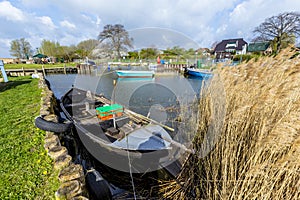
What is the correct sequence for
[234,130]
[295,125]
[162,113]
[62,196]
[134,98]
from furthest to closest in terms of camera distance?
[134,98], [162,113], [234,130], [62,196], [295,125]

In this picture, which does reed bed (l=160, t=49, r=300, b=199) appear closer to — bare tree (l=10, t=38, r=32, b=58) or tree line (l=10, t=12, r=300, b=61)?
tree line (l=10, t=12, r=300, b=61)

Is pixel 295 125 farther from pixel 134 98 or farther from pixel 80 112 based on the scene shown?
pixel 134 98

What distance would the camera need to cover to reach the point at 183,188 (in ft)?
9.01

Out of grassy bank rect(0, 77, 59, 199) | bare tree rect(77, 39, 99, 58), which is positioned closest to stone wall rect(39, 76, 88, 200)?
grassy bank rect(0, 77, 59, 199)

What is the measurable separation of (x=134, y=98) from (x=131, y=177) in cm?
845

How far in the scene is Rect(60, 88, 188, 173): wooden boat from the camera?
3.77 meters

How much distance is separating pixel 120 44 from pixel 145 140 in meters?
3.15

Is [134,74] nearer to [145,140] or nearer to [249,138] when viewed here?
[145,140]

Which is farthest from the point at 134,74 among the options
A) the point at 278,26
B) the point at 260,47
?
the point at 278,26

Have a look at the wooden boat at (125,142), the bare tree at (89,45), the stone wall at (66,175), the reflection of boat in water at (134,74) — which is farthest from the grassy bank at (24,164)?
the reflection of boat in water at (134,74)

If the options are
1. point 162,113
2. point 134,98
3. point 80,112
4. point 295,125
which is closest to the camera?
point 295,125

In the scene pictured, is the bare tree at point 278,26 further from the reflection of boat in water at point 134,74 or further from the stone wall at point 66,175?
the stone wall at point 66,175

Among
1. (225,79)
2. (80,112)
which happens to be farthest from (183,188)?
(80,112)

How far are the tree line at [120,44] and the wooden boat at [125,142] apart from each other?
7.73ft
